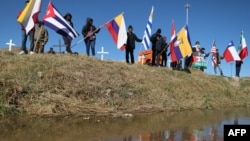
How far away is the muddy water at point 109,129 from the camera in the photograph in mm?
6195

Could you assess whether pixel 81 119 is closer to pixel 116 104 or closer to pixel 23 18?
pixel 116 104

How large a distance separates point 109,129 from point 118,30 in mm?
9227

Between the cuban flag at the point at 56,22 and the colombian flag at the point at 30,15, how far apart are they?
701 millimetres

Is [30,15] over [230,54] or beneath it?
over

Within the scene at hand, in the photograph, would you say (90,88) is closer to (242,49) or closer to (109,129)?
(109,129)

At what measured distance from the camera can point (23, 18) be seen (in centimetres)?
1251

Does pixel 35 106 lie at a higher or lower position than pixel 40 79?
lower

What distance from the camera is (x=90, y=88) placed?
402 inches

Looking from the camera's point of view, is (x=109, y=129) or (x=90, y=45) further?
(x=90, y=45)

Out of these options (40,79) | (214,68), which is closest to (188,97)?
(40,79)

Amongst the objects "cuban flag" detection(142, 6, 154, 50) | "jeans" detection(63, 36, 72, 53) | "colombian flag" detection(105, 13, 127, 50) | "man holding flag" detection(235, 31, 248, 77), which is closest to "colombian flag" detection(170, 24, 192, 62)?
"cuban flag" detection(142, 6, 154, 50)

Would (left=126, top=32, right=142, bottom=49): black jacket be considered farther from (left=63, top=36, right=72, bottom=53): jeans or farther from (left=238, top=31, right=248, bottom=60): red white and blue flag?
(left=238, top=31, right=248, bottom=60): red white and blue flag

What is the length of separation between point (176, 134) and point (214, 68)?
15739mm

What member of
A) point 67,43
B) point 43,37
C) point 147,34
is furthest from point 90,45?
point 147,34
